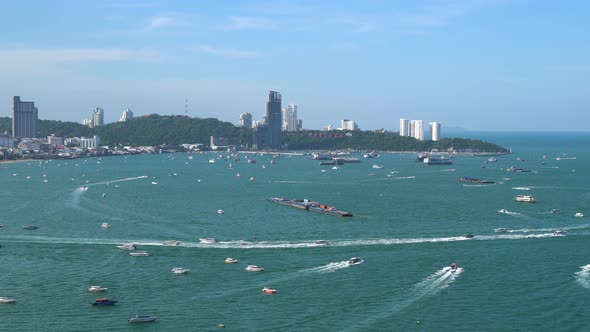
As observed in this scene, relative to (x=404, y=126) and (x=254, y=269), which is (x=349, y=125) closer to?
(x=404, y=126)

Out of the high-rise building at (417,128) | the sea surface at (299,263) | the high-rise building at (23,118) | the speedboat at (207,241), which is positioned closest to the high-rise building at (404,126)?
the high-rise building at (417,128)

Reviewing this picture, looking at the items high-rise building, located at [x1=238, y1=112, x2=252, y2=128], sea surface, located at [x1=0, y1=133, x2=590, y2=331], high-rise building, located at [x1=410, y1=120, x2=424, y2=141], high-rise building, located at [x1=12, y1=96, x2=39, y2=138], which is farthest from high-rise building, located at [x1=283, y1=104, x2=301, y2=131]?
sea surface, located at [x1=0, y1=133, x2=590, y2=331]

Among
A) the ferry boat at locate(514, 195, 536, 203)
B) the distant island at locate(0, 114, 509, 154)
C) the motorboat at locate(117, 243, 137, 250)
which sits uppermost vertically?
the distant island at locate(0, 114, 509, 154)

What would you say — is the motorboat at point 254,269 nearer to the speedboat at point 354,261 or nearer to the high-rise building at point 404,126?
the speedboat at point 354,261

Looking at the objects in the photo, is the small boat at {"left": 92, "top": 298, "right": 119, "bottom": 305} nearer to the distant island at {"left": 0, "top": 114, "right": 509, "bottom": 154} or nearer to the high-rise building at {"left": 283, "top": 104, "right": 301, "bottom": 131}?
the distant island at {"left": 0, "top": 114, "right": 509, "bottom": 154}

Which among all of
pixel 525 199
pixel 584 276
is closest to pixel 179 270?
pixel 584 276

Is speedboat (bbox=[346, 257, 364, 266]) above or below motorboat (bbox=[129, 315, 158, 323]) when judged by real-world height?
above

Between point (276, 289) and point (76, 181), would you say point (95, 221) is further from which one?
point (76, 181)

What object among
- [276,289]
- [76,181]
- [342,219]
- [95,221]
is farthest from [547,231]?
[76,181]
